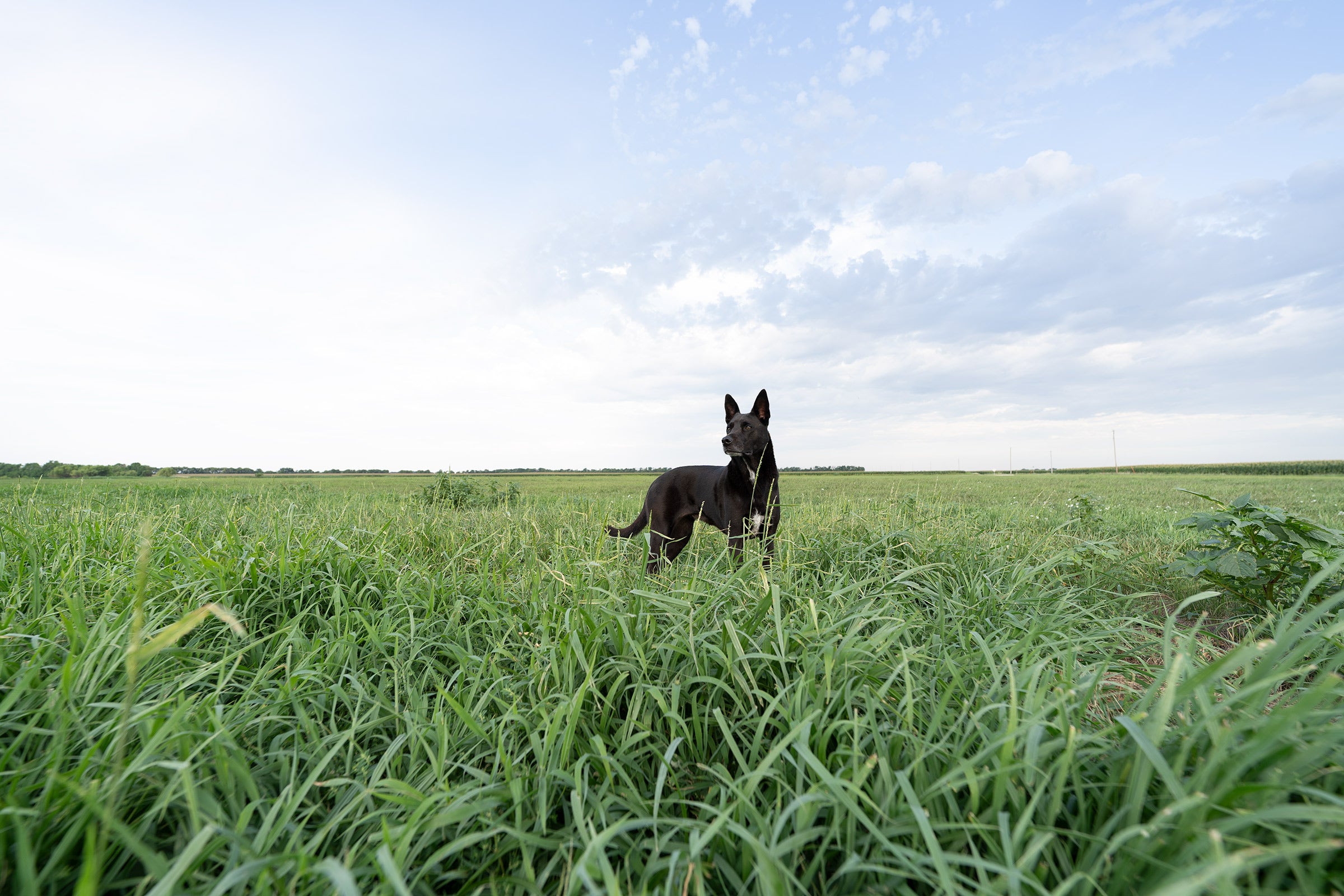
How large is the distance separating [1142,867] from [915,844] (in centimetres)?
45

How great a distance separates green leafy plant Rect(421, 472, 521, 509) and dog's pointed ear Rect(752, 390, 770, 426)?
5380mm

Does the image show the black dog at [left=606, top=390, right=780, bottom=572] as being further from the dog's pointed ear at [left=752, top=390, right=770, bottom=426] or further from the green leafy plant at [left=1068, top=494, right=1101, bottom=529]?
the green leafy plant at [left=1068, top=494, right=1101, bottom=529]

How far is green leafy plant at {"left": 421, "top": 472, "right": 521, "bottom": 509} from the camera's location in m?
10.1

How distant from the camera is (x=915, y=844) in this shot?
131cm

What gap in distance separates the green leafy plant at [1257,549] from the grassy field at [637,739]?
1.28 feet

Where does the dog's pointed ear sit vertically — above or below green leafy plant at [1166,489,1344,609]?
above

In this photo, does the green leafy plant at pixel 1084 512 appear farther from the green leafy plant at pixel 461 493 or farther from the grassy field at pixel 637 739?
the green leafy plant at pixel 461 493

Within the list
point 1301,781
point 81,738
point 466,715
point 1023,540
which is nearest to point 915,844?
point 1301,781

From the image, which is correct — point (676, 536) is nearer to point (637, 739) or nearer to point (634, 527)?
point (634, 527)

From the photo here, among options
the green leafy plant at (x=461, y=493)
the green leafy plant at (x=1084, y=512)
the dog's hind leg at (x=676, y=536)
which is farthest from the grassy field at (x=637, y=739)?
the green leafy plant at (x=461, y=493)

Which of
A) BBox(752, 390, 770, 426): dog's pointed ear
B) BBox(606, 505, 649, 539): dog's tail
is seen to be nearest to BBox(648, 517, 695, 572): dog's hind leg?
BBox(606, 505, 649, 539): dog's tail

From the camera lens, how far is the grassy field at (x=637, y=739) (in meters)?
1.20

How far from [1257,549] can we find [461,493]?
10615mm

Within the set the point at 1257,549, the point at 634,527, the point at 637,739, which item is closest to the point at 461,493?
the point at 634,527
